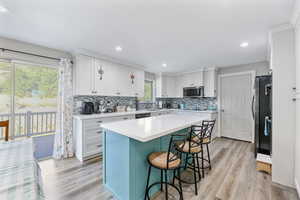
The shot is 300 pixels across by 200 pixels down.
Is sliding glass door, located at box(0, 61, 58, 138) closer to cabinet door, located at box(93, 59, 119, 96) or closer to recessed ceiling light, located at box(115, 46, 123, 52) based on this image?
cabinet door, located at box(93, 59, 119, 96)

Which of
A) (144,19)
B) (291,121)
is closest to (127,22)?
(144,19)

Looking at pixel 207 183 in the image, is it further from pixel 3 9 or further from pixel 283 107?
pixel 3 9

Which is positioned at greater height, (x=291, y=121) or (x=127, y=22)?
(x=127, y=22)

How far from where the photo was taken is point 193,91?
4.84 m

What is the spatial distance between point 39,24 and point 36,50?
3.28 ft

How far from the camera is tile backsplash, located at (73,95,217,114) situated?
10.9ft

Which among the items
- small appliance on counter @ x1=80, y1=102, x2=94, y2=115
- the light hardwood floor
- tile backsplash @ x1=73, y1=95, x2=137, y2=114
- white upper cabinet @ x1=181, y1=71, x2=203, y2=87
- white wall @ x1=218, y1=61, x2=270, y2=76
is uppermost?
white wall @ x1=218, y1=61, x2=270, y2=76

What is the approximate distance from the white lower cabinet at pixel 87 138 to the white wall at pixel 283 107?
10.6ft

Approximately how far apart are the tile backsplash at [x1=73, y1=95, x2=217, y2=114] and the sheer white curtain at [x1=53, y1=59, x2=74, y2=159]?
0.80ft

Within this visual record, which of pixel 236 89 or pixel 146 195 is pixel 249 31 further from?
pixel 146 195

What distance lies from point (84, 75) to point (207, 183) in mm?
3263

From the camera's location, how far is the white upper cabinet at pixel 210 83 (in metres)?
4.45

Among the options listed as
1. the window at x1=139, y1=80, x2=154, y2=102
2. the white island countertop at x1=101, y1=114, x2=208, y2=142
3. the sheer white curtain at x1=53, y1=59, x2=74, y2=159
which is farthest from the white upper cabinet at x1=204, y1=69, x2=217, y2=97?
the sheer white curtain at x1=53, y1=59, x2=74, y2=159

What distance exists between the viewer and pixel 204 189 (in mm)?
1896
